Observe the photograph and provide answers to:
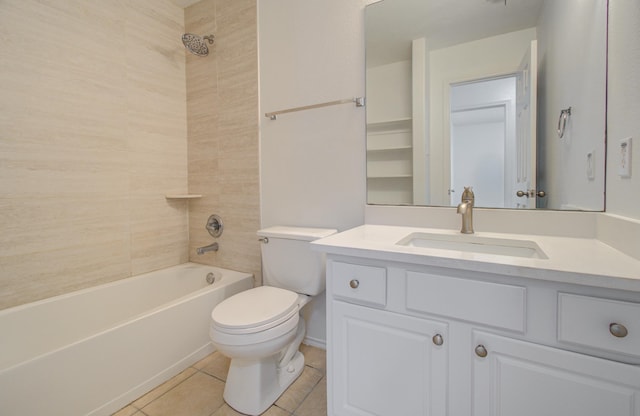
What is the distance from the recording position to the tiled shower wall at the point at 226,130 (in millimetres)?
1960

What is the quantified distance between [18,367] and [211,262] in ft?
4.00

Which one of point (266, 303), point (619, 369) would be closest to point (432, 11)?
point (619, 369)

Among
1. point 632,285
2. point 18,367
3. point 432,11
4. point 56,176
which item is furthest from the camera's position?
point 56,176

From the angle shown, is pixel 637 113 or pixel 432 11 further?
pixel 432 11

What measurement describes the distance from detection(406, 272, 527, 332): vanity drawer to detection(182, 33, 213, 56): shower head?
2097mm

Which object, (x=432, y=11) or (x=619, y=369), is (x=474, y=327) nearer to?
(x=619, y=369)

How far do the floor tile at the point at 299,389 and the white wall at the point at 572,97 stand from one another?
1.39m

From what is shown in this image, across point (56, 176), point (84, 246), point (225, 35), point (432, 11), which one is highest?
point (225, 35)

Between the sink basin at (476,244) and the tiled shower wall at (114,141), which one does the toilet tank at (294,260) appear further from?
the sink basin at (476,244)

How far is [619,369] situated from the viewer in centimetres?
65

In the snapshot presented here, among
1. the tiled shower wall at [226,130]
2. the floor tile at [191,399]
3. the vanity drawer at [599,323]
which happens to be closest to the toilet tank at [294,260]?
the tiled shower wall at [226,130]

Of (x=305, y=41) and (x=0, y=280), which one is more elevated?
(x=305, y=41)

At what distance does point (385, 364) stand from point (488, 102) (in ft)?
3.79

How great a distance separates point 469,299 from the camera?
81cm
